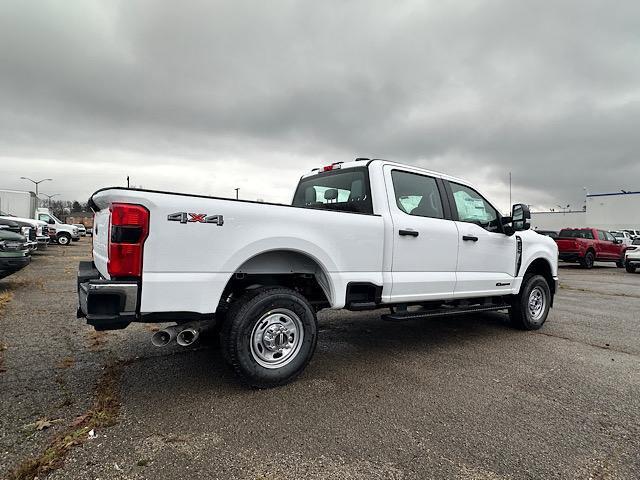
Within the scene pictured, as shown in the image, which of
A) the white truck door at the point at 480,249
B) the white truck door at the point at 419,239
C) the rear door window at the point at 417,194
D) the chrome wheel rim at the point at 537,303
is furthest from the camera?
the chrome wheel rim at the point at 537,303

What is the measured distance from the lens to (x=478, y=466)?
7.95 feet

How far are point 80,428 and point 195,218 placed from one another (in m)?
1.57

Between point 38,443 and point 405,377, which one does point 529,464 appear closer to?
point 405,377

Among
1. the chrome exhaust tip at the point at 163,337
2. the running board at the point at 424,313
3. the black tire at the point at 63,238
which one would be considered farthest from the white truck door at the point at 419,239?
the black tire at the point at 63,238

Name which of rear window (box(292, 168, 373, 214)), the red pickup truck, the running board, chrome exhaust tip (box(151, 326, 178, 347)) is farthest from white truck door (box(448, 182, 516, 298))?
the red pickup truck

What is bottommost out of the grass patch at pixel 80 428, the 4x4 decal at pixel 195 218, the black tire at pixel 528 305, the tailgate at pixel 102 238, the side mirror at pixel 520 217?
the grass patch at pixel 80 428

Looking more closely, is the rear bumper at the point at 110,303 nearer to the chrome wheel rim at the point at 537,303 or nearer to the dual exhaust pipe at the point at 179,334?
the dual exhaust pipe at the point at 179,334

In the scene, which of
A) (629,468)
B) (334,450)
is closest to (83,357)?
(334,450)

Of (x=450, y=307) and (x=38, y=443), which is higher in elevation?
(x=450, y=307)

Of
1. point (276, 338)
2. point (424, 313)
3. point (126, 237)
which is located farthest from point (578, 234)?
point (126, 237)

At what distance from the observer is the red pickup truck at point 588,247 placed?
19484 mm

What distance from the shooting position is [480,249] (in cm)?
508

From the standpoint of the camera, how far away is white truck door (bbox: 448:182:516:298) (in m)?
4.89

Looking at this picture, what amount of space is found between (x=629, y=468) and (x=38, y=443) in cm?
355
